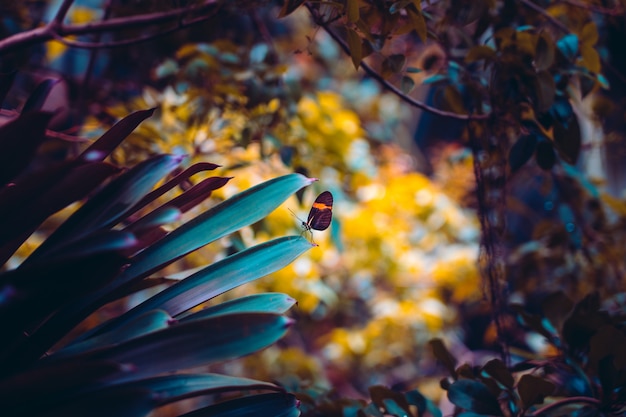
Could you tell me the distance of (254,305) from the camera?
634 millimetres

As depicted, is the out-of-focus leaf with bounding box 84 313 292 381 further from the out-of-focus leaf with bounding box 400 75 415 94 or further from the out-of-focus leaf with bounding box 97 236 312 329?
the out-of-focus leaf with bounding box 400 75 415 94

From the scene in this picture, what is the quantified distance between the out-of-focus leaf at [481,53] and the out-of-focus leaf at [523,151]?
0.51 feet

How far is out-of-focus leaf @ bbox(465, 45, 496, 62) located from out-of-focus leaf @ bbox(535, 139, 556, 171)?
0.59 feet

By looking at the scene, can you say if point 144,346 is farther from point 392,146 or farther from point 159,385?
point 392,146

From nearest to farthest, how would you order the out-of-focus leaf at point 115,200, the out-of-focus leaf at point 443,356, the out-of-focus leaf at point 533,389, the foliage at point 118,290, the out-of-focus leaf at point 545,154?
1. the foliage at point 118,290
2. the out-of-focus leaf at point 115,200
3. the out-of-focus leaf at point 533,389
4. the out-of-focus leaf at point 443,356
5. the out-of-focus leaf at point 545,154

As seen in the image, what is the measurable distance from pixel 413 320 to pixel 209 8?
1.84 metres

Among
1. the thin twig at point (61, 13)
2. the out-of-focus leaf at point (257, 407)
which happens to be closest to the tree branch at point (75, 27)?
the thin twig at point (61, 13)

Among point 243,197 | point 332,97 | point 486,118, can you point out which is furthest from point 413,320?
point 243,197

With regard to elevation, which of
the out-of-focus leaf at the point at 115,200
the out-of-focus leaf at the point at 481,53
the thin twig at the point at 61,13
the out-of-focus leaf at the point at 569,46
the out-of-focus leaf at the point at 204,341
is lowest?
the out-of-focus leaf at the point at 204,341

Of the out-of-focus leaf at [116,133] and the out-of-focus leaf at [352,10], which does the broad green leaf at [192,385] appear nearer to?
the out-of-focus leaf at [116,133]

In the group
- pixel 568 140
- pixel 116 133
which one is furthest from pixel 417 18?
pixel 116 133

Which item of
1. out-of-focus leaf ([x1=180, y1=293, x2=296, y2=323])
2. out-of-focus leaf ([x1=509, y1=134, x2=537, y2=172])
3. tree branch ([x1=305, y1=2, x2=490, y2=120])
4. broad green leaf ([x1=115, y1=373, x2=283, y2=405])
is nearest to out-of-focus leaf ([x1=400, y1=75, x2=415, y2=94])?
tree branch ([x1=305, y1=2, x2=490, y2=120])

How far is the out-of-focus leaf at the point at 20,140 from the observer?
21.3 inches

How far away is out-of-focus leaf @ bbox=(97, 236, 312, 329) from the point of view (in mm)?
630
